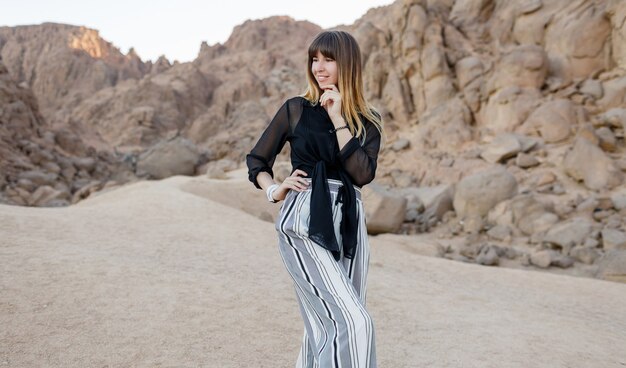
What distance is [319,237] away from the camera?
6.02 feet

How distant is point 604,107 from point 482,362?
13551 millimetres

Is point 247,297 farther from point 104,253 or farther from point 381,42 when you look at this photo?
point 381,42

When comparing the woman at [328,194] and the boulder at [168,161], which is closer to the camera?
the woman at [328,194]

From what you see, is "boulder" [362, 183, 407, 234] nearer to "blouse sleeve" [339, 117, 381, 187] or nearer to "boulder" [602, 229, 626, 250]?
"boulder" [602, 229, 626, 250]

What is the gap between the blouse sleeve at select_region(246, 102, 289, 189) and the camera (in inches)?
84.7

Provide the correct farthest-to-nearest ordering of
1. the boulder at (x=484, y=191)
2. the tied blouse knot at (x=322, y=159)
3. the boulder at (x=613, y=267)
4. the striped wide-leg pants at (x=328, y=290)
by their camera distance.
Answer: the boulder at (x=484, y=191) < the boulder at (x=613, y=267) < the tied blouse knot at (x=322, y=159) < the striped wide-leg pants at (x=328, y=290)

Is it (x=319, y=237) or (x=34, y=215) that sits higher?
(x=319, y=237)

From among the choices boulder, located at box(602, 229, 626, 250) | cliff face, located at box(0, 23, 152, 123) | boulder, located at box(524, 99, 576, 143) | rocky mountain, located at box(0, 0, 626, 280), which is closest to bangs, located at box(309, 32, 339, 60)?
rocky mountain, located at box(0, 0, 626, 280)

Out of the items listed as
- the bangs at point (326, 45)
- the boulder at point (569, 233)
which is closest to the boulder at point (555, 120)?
the boulder at point (569, 233)

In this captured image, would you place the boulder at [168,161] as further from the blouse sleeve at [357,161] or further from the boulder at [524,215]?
the blouse sleeve at [357,161]

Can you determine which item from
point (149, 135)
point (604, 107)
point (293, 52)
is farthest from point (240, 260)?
point (293, 52)

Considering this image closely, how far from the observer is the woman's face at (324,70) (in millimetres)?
2047

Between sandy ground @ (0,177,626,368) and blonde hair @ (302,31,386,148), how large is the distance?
76.9 inches

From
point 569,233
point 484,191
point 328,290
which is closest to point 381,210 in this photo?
point 484,191
